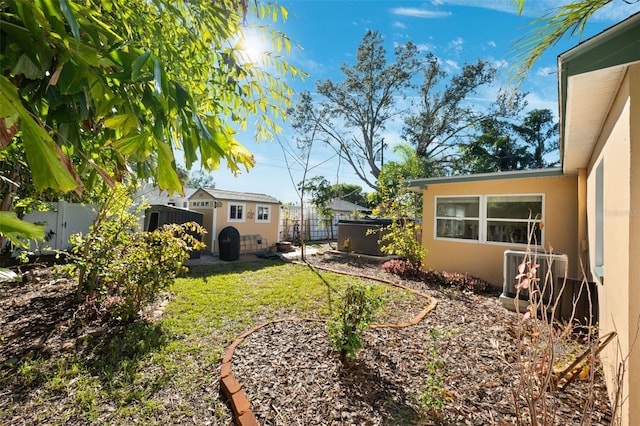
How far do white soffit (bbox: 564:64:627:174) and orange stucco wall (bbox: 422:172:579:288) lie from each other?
2.61 m

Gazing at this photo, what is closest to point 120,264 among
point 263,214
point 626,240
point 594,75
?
point 626,240

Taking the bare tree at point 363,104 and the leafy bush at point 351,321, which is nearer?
the leafy bush at point 351,321

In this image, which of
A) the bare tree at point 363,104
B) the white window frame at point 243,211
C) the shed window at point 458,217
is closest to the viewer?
the shed window at point 458,217

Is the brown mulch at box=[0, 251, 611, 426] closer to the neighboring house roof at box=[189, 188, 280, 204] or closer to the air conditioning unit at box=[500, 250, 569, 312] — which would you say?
the air conditioning unit at box=[500, 250, 569, 312]

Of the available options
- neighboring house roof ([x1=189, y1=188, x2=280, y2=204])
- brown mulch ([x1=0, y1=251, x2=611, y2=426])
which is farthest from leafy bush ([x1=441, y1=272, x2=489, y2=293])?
neighboring house roof ([x1=189, y1=188, x2=280, y2=204])

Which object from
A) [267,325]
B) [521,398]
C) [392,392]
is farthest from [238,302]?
[521,398]

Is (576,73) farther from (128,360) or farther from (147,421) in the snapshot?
(128,360)

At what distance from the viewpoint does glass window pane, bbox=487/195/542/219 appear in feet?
21.4

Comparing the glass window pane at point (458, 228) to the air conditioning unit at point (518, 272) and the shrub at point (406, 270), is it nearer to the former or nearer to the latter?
the shrub at point (406, 270)

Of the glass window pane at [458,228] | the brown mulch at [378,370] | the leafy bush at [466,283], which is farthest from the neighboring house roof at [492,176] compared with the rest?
the brown mulch at [378,370]

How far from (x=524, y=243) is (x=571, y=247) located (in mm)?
840

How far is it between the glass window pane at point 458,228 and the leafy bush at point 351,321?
5.30 m

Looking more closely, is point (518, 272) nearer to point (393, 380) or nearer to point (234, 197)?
point (393, 380)

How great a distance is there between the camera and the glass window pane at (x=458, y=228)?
7.31 m
